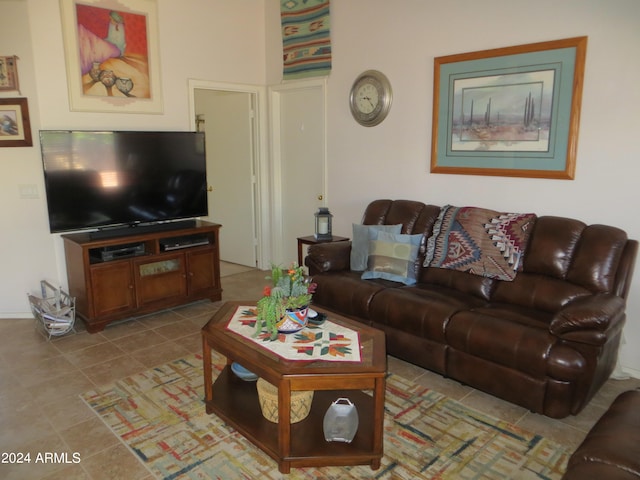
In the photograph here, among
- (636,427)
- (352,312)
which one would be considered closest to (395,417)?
(352,312)

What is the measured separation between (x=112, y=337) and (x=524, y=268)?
10.3 ft

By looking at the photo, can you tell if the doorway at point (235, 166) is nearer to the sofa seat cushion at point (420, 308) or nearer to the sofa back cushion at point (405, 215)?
the sofa back cushion at point (405, 215)

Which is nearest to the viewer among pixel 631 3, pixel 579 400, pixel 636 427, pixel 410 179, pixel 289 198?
pixel 636 427

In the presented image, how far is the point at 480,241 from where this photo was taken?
335 centimetres

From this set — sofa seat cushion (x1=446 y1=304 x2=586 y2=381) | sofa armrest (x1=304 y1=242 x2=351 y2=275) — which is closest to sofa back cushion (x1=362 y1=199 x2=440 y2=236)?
sofa armrest (x1=304 y1=242 x2=351 y2=275)

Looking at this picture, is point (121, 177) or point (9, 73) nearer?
point (9, 73)

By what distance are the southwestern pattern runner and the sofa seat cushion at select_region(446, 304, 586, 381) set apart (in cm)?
75

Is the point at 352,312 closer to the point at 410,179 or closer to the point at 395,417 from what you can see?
the point at 395,417

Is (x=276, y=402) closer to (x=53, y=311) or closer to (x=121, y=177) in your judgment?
(x=53, y=311)

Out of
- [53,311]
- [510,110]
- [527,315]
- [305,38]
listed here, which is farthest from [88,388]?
[305,38]

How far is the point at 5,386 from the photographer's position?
2994 millimetres

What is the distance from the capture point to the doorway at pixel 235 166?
5.43 metres

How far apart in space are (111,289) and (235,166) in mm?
2281

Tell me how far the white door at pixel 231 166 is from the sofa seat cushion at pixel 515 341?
11.0 feet
